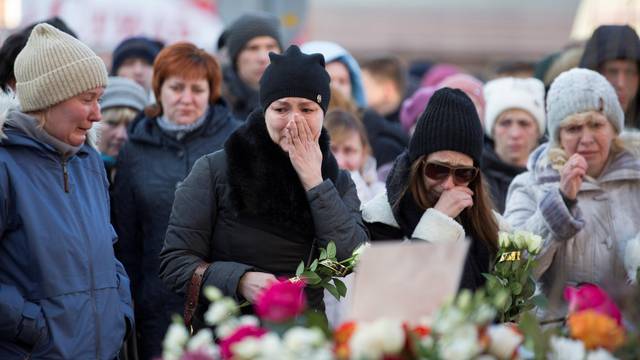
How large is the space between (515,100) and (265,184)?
288cm

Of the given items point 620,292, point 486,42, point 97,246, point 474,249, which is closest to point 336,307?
point 474,249

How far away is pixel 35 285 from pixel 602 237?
2.48 m

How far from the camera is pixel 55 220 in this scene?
4.36 metres

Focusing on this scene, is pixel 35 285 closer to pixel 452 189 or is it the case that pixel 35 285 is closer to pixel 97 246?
pixel 97 246

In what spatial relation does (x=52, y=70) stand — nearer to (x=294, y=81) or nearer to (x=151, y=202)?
(x=294, y=81)

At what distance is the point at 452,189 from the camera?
15.6 ft

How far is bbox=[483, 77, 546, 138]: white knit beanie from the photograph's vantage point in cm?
713

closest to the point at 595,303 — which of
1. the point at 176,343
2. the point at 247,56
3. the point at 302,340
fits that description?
the point at 302,340

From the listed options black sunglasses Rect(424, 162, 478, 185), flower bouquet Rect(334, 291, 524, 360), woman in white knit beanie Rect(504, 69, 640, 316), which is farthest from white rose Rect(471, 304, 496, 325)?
woman in white knit beanie Rect(504, 69, 640, 316)

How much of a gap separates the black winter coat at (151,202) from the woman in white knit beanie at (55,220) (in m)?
1.14

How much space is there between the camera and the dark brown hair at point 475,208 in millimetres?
4859

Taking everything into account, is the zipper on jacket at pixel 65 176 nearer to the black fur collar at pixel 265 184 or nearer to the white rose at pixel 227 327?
the black fur collar at pixel 265 184

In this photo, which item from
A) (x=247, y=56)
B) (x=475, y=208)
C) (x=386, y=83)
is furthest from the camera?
(x=386, y=83)

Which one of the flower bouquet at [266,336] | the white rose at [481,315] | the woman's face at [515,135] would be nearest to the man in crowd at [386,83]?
the woman's face at [515,135]
